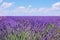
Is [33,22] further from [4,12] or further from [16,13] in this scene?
[4,12]

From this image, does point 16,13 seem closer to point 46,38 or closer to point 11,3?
point 11,3

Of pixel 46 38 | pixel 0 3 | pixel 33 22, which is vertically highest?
pixel 0 3

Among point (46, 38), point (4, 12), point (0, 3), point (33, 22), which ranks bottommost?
point (46, 38)

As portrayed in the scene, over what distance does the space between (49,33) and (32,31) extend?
184 millimetres

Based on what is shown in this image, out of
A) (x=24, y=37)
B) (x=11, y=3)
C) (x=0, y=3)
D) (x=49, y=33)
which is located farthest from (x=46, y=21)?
(x=0, y=3)

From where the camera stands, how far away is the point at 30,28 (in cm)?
118

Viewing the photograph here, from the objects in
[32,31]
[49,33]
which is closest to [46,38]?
[49,33]

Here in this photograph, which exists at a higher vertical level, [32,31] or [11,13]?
[11,13]

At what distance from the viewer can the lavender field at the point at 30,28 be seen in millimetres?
1149

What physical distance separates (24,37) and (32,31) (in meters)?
0.11

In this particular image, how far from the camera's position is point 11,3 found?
48.0 inches

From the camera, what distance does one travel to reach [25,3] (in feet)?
3.98

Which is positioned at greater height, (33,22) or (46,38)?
(33,22)

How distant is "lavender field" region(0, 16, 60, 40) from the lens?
1.15 m
